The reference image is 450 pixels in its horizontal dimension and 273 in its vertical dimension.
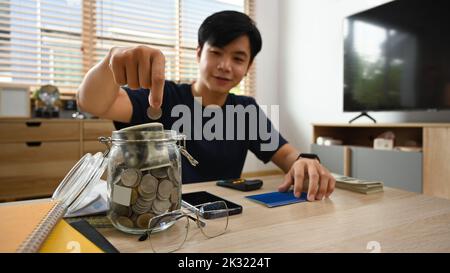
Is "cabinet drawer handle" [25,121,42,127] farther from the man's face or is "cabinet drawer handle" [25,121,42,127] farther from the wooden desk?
the wooden desk

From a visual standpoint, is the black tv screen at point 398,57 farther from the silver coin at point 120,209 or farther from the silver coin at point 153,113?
the silver coin at point 120,209

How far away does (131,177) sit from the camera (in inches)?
15.7

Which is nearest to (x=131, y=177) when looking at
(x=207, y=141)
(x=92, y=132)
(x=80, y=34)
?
(x=207, y=141)

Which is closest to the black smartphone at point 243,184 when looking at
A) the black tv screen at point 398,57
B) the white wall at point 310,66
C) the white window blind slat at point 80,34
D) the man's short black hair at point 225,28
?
the man's short black hair at point 225,28

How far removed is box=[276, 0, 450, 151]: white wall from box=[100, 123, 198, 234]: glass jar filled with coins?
2.38 meters

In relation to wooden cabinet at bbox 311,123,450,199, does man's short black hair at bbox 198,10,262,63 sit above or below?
above

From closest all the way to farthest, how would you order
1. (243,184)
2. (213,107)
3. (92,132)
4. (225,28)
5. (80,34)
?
(243,184) → (225,28) → (213,107) → (92,132) → (80,34)

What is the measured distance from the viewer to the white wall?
110 inches

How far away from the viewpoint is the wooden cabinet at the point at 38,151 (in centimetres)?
205

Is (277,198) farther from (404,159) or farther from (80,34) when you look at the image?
(80,34)

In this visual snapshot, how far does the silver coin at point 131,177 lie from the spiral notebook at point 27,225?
0.35 ft

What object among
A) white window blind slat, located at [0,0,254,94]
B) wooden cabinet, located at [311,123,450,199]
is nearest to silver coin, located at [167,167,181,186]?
wooden cabinet, located at [311,123,450,199]

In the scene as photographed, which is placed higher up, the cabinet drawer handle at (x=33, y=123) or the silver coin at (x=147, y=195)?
the cabinet drawer handle at (x=33, y=123)

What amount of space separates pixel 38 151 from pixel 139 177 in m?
2.12
